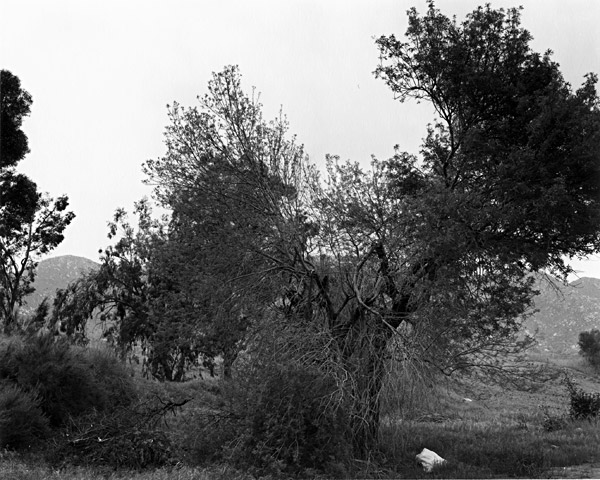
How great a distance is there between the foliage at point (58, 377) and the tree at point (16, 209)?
38.1 feet

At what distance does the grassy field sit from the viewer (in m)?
12.0

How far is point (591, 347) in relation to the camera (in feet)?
169

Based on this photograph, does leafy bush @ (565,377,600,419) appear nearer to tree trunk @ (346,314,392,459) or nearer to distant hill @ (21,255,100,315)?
tree trunk @ (346,314,392,459)

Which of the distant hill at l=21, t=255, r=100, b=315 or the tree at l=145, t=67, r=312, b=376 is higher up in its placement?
the distant hill at l=21, t=255, r=100, b=315

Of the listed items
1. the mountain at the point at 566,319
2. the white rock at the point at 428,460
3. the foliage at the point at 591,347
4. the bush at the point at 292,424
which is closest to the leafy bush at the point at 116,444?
the bush at the point at 292,424

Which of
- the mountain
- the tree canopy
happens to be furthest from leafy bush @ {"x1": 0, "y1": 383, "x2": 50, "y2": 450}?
the mountain

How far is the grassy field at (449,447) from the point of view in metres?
12.0

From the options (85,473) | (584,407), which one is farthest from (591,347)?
(85,473)

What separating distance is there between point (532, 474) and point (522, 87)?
9.16 metres

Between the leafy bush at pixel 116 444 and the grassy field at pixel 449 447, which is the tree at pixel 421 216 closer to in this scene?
the grassy field at pixel 449 447

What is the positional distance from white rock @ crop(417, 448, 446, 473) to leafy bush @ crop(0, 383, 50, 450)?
928 centimetres

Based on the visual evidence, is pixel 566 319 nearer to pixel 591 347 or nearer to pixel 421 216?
pixel 591 347

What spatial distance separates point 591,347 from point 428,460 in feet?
138

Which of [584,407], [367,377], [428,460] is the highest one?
[584,407]
